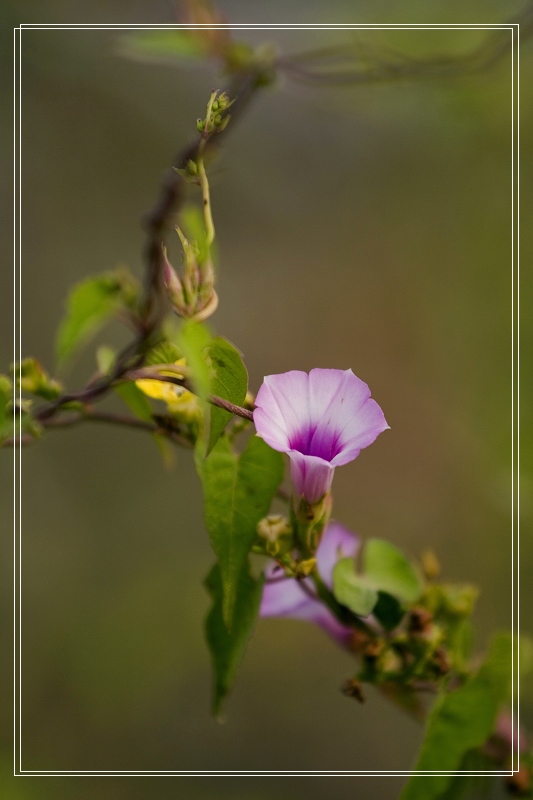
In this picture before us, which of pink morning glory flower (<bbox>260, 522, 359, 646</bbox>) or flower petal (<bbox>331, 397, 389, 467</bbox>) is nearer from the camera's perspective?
flower petal (<bbox>331, 397, 389, 467</bbox>)

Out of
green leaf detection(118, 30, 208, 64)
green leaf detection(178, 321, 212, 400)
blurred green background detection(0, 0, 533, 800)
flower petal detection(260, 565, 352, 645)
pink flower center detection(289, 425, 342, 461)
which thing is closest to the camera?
green leaf detection(178, 321, 212, 400)

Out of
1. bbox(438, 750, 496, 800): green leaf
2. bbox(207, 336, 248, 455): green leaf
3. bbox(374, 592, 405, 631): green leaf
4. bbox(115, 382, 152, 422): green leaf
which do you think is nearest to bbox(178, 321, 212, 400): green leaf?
bbox(207, 336, 248, 455): green leaf

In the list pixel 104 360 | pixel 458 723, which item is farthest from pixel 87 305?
pixel 458 723

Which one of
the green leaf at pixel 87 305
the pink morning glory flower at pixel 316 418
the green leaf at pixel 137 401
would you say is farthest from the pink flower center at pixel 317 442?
the green leaf at pixel 87 305

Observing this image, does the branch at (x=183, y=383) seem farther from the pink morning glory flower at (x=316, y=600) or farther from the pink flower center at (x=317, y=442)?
the pink morning glory flower at (x=316, y=600)

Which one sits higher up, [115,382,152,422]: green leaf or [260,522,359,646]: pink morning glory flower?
[115,382,152,422]: green leaf

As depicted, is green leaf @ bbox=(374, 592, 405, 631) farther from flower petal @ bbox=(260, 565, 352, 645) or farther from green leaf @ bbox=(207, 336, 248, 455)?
green leaf @ bbox=(207, 336, 248, 455)

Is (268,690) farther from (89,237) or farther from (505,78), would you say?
(505,78)

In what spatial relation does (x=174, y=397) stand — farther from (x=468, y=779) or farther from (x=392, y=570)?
(x=468, y=779)
